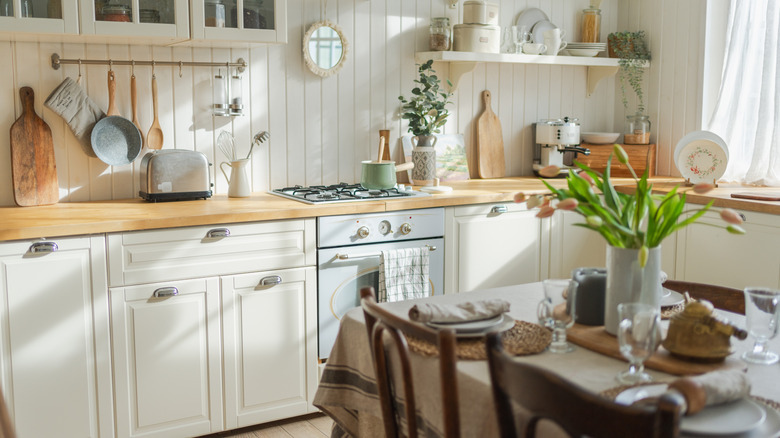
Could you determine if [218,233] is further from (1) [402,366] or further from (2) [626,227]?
(2) [626,227]

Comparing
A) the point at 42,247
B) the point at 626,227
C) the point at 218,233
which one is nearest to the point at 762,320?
the point at 626,227

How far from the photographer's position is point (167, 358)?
282 centimetres

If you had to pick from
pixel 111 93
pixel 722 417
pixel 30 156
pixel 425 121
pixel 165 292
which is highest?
pixel 111 93

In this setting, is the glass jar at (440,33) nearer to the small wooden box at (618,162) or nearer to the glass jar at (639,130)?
the small wooden box at (618,162)

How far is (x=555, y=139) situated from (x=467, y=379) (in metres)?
2.79

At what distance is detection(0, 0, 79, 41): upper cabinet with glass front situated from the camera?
269 cm

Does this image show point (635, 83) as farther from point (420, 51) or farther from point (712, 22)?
point (420, 51)

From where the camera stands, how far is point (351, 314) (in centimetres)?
197

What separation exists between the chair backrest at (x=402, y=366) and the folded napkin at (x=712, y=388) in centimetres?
38

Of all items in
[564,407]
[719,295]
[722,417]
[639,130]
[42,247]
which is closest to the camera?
[564,407]

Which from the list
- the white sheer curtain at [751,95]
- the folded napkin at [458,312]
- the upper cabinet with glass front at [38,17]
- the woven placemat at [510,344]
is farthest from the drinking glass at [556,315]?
the white sheer curtain at [751,95]

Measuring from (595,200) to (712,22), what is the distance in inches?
107

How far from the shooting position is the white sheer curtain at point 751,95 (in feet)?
12.0

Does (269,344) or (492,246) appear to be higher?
(492,246)
